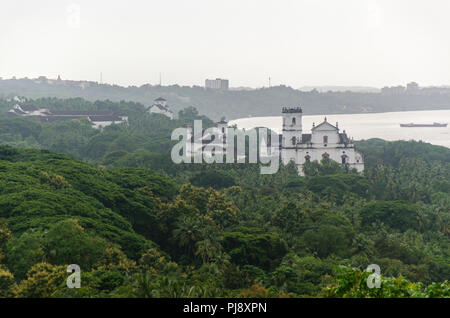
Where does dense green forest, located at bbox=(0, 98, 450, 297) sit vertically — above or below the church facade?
below

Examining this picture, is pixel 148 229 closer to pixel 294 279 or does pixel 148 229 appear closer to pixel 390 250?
pixel 294 279

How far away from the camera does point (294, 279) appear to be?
27797mm

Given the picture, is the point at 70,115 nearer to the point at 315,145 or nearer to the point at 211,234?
the point at 315,145

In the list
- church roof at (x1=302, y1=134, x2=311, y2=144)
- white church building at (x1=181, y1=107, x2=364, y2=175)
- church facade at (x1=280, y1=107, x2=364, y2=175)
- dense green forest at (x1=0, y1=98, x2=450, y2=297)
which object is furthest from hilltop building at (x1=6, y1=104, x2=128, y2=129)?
dense green forest at (x1=0, y1=98, x2=450, y2=297)

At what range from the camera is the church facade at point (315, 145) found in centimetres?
6844

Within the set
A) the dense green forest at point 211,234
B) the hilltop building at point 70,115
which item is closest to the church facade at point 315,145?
the dense green forest at point 211,234

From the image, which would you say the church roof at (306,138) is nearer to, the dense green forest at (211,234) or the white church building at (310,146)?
the white church building at (310,146)

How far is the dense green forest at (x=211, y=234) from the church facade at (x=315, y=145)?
895 centimetres

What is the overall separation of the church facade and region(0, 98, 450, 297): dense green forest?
29.3 feet

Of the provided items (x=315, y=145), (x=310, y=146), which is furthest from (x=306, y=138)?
(x=315, y=145)

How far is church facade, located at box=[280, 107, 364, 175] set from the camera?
225ft

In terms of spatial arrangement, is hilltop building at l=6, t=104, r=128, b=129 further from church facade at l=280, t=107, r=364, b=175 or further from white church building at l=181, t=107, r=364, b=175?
church facade at l=280, t=107, r=364, b=175
